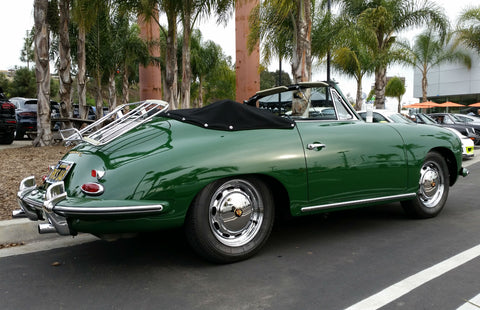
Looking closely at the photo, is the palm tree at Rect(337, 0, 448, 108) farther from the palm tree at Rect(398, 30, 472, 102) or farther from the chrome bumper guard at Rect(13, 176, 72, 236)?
the chrome bumper guard at Rect(13, 176, 72, 236)

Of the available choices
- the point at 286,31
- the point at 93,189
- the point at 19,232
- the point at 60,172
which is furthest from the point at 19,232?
the point at 286,31

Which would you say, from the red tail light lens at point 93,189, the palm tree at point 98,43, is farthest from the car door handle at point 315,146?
the palm tree at point 98,43

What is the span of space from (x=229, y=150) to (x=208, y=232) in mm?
653

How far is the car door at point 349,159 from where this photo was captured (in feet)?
12.1

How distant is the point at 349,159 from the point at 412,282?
124 cm

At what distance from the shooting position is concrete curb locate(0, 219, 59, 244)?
416 centimetres

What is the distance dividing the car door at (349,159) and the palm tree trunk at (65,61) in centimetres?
1027

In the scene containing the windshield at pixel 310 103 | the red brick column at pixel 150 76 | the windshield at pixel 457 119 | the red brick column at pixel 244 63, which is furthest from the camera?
the red brick column at pixel 150 76

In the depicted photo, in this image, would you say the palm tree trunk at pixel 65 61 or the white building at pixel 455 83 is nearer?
the palm tree trunk at pixel 65 61

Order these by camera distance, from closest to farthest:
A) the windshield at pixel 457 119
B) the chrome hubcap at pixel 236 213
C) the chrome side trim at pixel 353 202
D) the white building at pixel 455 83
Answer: the chrome hubcap at pixel 236 213, the chrome side trim at pixel 353 202, the windshield at pixel 457 119, the white building at pixel 455 83

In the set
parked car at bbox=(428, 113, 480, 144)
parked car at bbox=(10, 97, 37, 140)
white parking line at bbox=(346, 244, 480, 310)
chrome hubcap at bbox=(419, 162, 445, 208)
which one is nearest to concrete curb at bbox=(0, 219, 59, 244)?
white parking line at bbox=(346, 244, 480, 310)

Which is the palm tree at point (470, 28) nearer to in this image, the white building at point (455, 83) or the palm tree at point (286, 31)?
the white building at point (455, 83)

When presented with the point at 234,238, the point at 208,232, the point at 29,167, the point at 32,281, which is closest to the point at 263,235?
the point at 234,238

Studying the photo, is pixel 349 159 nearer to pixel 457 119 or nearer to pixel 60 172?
pixel 60 172
